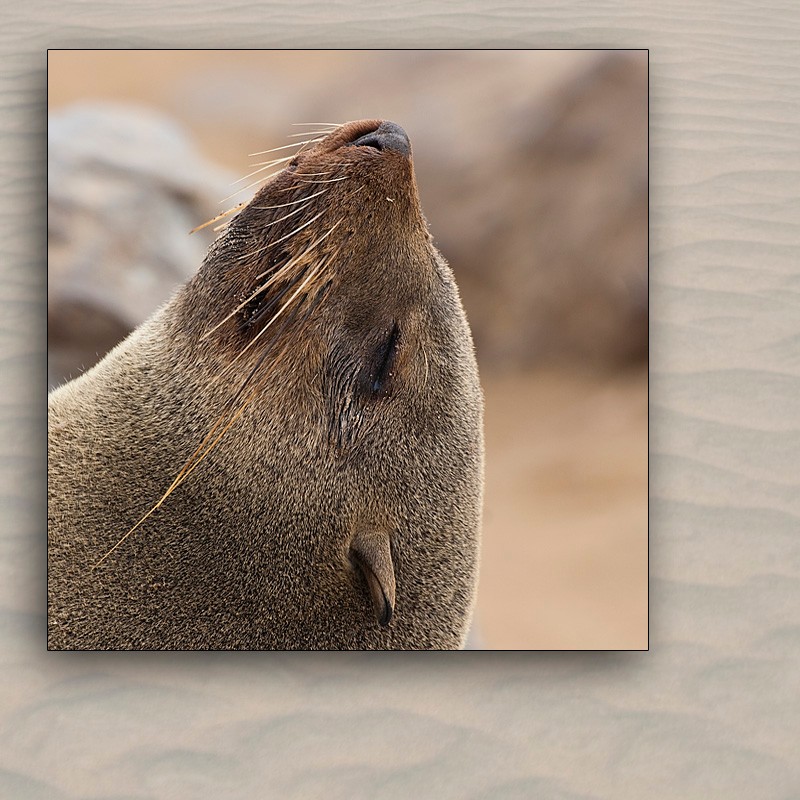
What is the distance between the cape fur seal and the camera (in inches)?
97.5

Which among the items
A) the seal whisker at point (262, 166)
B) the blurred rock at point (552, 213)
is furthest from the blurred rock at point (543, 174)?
the seal whisker at point (262, 166)

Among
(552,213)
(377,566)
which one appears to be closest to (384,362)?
(377,566)

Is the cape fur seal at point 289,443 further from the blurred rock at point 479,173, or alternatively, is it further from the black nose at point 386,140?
the blurred rock at point 479,173

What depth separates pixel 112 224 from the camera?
3.03 m

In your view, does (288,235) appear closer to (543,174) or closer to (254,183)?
(254,183)

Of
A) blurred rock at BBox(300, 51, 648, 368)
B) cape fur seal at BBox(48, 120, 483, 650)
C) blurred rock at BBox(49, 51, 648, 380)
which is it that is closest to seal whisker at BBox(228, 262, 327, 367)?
cape fur seal at BBox(48, 120, 483, 650)

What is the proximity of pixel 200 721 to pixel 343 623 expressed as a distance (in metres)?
0.49

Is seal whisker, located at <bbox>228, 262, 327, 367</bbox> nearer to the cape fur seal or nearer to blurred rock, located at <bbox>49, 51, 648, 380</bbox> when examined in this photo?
the cape fur seal

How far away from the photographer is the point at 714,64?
288 cm

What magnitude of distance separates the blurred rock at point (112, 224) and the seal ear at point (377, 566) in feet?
2.62

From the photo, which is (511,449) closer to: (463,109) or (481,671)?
(481,671)

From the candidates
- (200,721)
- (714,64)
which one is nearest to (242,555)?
(200,721)

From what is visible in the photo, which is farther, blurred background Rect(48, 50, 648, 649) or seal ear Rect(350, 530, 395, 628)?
blurred background Rect(48, 50, 648, 649)

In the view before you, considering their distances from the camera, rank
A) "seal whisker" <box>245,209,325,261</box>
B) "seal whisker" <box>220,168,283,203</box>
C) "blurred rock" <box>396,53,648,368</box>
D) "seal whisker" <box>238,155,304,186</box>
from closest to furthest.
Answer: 1. "seal whisker" <box>245,209,325,261</box>
2. "seal whisker" <box>220,168,283,203</box>
3. "seal whisker" <box>238,155,304,186</box>
4. "blurred rock" <box>396,53,648,368</box>
